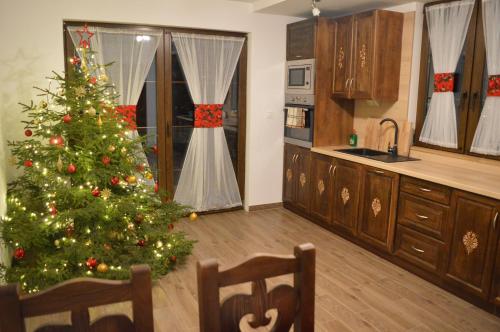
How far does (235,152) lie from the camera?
17.7 ft

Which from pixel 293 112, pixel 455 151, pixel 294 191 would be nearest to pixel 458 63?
pixel 455 151

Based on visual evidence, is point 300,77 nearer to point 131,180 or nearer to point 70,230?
point 131,180

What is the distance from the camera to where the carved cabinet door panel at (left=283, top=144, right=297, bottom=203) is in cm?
530

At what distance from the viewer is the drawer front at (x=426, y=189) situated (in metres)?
3.30

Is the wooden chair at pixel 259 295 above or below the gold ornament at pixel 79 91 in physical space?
below

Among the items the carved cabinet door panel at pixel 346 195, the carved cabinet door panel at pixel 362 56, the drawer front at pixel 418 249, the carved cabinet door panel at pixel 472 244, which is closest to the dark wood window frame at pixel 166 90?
the carved cabinet door panel at pixel 362 56

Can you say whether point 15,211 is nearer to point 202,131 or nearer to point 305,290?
point 202,131

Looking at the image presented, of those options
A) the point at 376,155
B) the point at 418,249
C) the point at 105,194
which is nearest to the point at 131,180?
the point at 105,194

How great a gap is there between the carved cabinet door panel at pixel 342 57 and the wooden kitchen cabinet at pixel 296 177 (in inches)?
32.2

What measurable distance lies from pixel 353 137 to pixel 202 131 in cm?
181

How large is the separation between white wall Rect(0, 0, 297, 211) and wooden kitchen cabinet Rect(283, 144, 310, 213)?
0.14m

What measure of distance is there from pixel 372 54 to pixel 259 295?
140 inches

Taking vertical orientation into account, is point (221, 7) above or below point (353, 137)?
above

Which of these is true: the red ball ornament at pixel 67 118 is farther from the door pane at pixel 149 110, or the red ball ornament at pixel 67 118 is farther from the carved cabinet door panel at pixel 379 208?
the carved cabinet door panel at pixel 379 208
